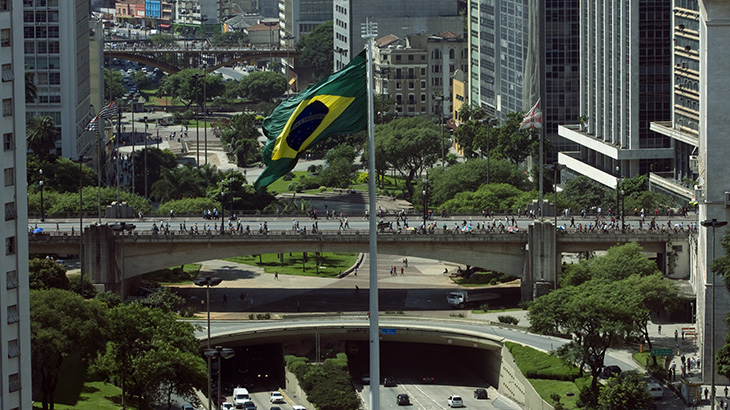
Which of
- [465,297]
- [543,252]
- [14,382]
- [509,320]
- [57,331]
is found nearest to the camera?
[14,382]

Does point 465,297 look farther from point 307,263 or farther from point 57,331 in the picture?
point 57,331

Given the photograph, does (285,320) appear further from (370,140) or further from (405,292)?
(370,140)

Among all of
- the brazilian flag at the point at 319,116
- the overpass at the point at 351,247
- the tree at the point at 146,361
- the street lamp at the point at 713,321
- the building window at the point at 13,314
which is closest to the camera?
the brazilian flag at the point at 319,116

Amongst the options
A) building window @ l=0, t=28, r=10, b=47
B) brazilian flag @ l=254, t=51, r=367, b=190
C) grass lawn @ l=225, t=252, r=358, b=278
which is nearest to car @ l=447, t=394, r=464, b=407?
grass lawn @ l=225, t=252, r=358, b=278

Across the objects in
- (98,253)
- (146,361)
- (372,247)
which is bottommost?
(146,361)

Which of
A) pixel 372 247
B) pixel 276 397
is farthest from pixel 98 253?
pixel 372 247

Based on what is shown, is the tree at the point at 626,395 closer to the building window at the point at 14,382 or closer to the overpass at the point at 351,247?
the overpass at the point at 351,247

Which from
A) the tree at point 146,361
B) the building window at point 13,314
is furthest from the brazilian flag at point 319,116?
the tree at point 146,361
